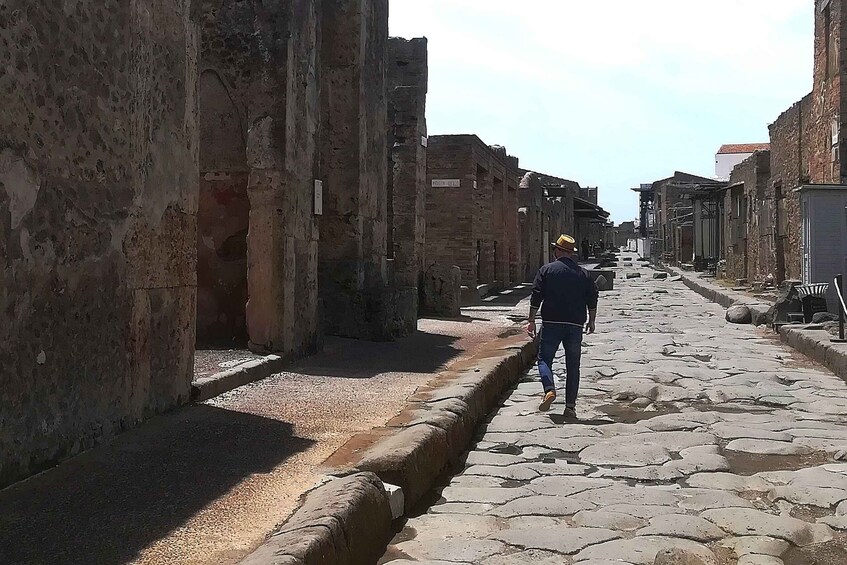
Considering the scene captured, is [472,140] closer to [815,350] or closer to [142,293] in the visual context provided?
[815,350]

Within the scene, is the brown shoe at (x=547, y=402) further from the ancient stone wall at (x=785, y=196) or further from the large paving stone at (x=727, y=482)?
the ancient stone wall at (x=785, y=196)

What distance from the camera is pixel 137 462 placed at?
379cm

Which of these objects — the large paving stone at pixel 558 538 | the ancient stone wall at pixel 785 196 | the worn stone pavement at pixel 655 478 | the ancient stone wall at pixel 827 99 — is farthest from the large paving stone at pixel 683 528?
the ancient stone wall at pixel 785 196

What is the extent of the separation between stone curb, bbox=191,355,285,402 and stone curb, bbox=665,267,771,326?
9493 millimetres

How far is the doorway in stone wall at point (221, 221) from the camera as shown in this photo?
735 cm

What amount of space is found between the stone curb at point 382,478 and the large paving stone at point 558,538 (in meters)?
0.50

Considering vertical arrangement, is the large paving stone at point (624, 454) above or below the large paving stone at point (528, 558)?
below

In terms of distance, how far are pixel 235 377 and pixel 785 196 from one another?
56.5 feet

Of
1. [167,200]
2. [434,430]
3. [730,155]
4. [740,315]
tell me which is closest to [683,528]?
[434,430]

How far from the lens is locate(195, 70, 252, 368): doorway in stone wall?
24.1 feet

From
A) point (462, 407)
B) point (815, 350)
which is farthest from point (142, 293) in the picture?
point (815, 350)

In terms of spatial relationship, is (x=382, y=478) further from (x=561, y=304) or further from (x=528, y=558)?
(x=561, y=304)

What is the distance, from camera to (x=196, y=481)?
3.54 metres

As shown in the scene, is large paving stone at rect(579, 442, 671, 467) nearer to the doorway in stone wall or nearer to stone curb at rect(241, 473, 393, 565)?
stone curb at rect(241, 473, 393, 565)
